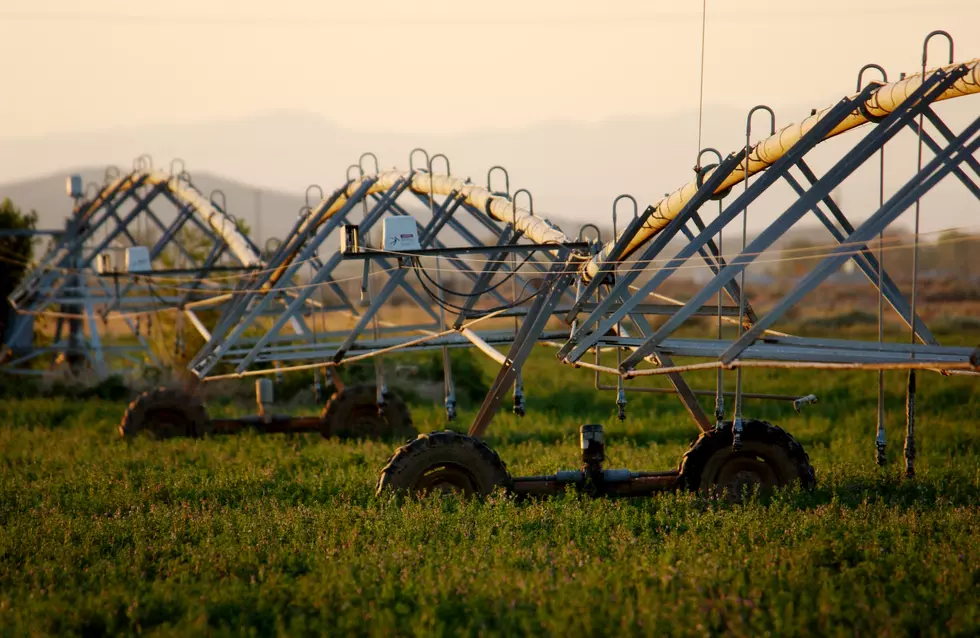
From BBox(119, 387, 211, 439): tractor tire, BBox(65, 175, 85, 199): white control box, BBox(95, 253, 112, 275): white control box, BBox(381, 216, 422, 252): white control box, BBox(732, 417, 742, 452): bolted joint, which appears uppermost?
BBox(65, 175, 85, 199): white control box

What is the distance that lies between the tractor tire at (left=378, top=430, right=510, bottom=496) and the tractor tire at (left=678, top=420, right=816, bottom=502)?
201cm

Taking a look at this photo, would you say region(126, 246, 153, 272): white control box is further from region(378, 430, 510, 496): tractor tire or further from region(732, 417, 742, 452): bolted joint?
region(732, 417, 742, 452): bolted joint

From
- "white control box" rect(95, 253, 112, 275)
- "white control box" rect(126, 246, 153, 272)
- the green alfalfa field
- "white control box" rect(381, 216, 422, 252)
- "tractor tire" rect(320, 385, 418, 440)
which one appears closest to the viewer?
the green alfalfa field

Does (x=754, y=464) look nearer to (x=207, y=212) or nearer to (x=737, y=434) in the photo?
(x=737, y=434)

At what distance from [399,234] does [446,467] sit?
292 centimetres

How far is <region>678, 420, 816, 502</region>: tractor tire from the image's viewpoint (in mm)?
11164

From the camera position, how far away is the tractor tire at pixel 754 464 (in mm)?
11164

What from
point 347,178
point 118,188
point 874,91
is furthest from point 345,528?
point 118,188

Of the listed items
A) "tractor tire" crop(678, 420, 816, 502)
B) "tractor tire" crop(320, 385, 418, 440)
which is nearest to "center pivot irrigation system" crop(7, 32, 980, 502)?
"tractor tire" crop(678, 420, 816, 502)

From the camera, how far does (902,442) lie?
1590 cm

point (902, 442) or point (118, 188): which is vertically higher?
point (118, 188)

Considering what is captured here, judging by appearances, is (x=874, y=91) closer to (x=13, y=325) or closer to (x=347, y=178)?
(x=347, y=178)

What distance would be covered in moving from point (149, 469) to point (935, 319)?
50.7m

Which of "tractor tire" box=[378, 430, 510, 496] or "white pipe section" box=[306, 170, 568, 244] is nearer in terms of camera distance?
"tractor tire" box=[378, 430, 510, 496]
